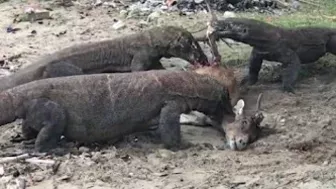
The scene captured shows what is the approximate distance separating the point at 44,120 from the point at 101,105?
482mm

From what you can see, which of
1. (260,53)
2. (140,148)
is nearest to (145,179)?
(140,148)

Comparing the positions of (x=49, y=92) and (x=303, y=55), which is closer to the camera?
(x=49, y=92)

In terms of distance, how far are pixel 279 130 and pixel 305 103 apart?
94 centimetres

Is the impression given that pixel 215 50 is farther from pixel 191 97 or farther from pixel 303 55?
pixel 191 97

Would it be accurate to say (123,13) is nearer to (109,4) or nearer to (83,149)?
(109,4)

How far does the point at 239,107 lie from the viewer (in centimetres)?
722

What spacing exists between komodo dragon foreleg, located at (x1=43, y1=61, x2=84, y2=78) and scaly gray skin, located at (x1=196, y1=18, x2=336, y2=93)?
59.1 inches

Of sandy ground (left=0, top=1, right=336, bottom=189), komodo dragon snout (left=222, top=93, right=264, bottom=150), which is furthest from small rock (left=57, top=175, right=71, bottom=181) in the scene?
komodo dragon snout (left=222, top=93, right=264, bottom=150)

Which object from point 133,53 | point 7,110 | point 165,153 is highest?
point 7,110

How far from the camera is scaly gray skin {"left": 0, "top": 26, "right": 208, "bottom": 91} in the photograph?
816 centimetres

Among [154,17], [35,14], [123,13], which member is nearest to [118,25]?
[154,17]

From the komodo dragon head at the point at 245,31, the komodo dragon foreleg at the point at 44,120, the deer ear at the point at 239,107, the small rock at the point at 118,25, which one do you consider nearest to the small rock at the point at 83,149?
the komodo dragon foreleg at the point at 44,120

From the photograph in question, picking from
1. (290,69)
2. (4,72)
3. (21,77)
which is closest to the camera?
(21,77)

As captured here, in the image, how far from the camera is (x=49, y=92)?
628cm
